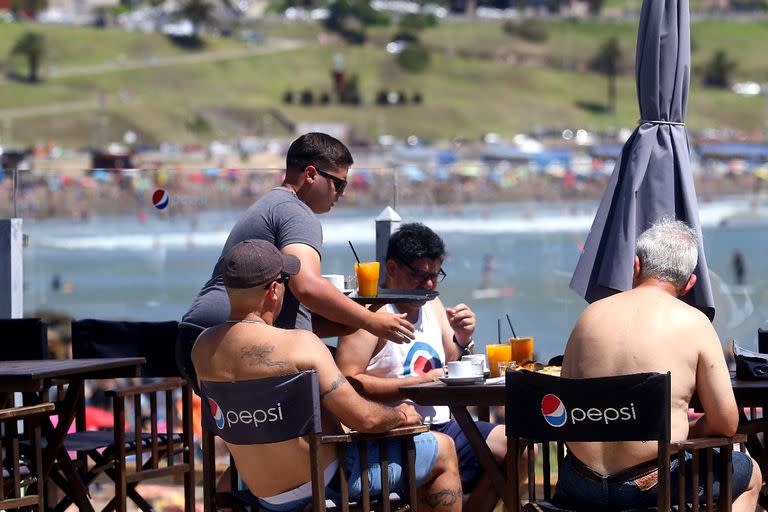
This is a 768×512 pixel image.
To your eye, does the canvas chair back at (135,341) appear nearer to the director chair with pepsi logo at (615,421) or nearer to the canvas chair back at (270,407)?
the canvas chair back at (270,407)

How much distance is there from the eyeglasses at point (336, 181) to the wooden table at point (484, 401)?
1.95 feet

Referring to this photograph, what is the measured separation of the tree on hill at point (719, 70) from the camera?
11288 centimetres

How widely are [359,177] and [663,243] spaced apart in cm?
445

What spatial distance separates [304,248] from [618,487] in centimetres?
105

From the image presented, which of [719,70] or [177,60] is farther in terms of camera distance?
[719,70]

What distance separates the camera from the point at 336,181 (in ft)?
12.1

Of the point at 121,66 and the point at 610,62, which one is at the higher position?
the point at 610,62

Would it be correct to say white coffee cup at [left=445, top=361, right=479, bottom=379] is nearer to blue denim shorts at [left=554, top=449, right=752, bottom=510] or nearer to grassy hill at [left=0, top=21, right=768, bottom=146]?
blue denim shorts at [left=554, top=449, right=752, bottom=510]

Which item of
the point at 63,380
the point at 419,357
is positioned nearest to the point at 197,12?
the point at 63,380

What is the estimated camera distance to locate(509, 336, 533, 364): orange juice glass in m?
3.72

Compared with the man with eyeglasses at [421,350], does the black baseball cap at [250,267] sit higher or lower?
higher

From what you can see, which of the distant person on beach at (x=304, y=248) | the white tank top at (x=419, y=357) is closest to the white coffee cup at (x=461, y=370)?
the distant person on beach at (x=304, y=248)

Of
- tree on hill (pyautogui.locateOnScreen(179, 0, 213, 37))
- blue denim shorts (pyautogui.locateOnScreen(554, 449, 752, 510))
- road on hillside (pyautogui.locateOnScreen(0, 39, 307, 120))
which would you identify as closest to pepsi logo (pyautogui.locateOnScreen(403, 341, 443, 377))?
blue denim shorts (pyautogui.locateOnScreen(554, 449, 752, 510))

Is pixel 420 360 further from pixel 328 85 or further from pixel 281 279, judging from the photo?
pixel 328 85
